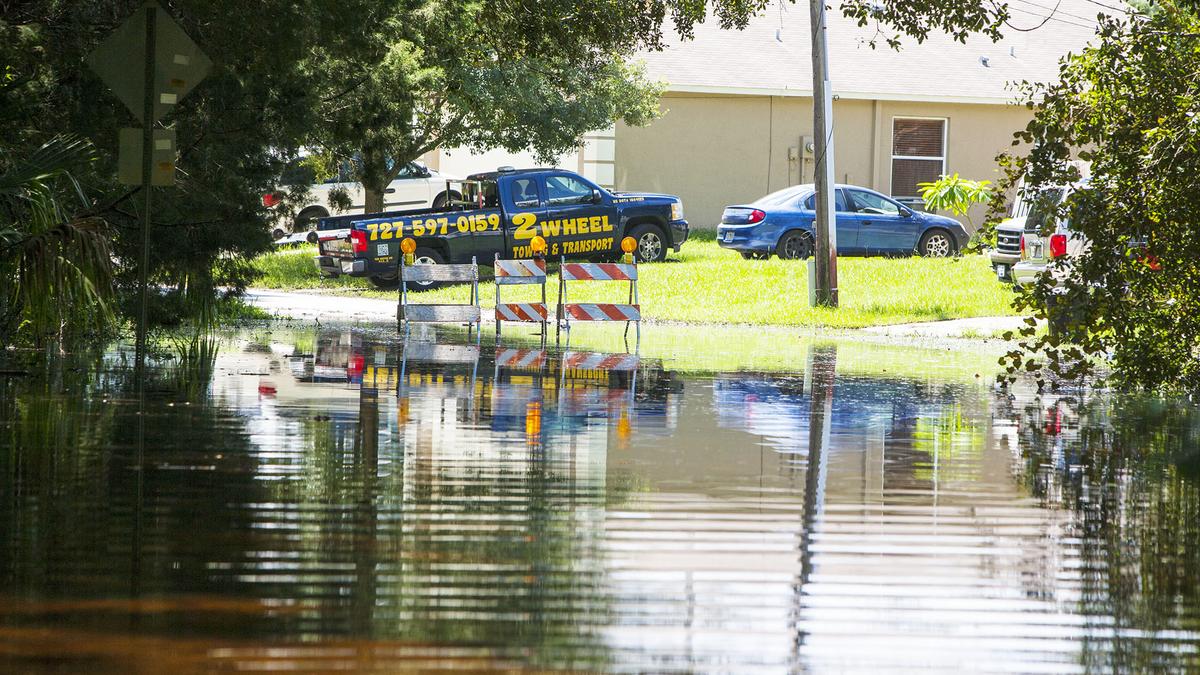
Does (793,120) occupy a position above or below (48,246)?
above

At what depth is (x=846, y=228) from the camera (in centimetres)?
3102

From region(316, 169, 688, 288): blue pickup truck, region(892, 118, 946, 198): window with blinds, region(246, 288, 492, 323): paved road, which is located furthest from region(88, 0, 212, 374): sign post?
region(892, 118, 946, 198): window with blinds

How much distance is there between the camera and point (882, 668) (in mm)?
4914

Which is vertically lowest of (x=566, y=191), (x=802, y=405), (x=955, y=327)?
(x=802, y=405)

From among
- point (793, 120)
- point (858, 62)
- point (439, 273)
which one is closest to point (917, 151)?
point (858, 62)

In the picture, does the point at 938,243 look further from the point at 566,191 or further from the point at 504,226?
the point at 504,226

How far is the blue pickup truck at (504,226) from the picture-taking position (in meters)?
26.8

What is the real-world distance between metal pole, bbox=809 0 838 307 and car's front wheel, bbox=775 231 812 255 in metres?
7.43

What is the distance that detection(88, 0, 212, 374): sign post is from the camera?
9.91 metres

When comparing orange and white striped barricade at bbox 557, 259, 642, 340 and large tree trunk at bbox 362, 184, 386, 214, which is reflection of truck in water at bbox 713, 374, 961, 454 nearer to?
orange and white striped barricade at bbox 557, 259, 642, 340

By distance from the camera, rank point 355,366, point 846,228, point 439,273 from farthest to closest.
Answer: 1. point 846,228
2. point 439,273
3. point 355,366

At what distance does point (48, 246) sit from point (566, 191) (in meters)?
17.5

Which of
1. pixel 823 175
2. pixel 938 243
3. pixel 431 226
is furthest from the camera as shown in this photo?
pixel 938 243

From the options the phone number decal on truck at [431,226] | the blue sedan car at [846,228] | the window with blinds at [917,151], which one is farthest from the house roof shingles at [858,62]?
the phone number decal on truck at [431,226]
